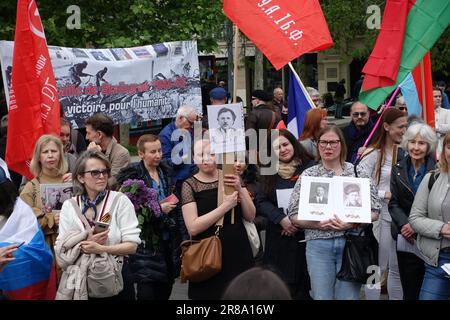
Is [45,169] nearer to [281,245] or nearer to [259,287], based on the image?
[281,245]

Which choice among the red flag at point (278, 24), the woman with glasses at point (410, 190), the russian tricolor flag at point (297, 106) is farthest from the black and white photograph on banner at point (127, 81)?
the woman with glasses at point (410, 190)

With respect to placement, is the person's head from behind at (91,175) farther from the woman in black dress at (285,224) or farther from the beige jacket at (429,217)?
the beige jacket at (429,217)

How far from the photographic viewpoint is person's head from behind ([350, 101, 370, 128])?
8.57 m

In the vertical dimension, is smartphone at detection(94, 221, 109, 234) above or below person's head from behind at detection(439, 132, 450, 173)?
below

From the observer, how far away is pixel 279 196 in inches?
254

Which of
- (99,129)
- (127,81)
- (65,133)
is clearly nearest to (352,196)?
(99,129)

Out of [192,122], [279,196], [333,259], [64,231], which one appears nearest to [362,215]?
[333,259]

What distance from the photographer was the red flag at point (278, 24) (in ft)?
25.3

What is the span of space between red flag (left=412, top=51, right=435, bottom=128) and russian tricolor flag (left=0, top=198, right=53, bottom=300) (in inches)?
177

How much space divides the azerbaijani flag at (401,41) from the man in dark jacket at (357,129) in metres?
0.71

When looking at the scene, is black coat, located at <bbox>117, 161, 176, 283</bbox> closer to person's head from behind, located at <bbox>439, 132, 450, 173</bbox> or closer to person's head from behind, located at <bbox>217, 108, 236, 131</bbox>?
person's head from behind, located at <bbox>217, 108, 236, 131</bbox>

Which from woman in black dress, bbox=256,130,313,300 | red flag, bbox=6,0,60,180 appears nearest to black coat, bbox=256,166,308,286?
woman in black dress, bbox=256,130,313,300

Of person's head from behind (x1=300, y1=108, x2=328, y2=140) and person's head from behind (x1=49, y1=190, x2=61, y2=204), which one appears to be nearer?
person's head from behind (x1=49, y1=190, x2=61, y2=204)
